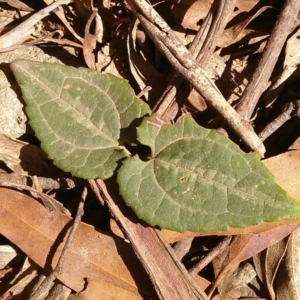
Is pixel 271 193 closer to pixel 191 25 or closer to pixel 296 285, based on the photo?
pixel 296 285

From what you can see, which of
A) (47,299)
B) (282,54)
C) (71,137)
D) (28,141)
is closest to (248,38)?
(282,54)

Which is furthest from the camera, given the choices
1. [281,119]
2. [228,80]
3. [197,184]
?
[228,80]

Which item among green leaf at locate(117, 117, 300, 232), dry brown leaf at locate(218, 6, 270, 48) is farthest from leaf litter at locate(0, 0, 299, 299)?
green leaf at locate(117, 117, 300, 232)

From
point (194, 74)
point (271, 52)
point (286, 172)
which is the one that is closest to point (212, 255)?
point (286, 172)

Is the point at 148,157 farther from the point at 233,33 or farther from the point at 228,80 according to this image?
the point at 233,33

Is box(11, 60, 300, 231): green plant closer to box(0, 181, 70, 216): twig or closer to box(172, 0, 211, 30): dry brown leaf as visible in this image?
box(0, 181, 70, 216): twig
